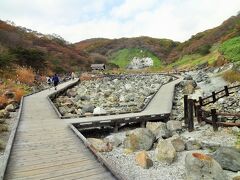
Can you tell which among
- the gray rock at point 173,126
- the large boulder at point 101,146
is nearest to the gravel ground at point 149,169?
the large boulder at point 101,146

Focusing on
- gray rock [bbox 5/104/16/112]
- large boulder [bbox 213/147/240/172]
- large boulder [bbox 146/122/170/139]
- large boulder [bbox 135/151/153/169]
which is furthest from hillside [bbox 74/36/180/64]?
large boulder [bbox 213/147/240/172]

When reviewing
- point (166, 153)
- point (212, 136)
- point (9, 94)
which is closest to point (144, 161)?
point (166, 153)

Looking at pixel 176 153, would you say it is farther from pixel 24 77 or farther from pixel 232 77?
pixel 24 77

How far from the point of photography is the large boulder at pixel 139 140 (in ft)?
42.7

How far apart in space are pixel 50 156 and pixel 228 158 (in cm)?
618

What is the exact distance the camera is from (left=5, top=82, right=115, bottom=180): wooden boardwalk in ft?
26.9

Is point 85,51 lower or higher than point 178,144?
higher

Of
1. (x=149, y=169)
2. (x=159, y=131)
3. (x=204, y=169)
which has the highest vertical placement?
(x=159, y=131)

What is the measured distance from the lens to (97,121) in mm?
15891

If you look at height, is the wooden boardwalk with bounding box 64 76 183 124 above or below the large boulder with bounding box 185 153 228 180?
above

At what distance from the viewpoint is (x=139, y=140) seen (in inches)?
516

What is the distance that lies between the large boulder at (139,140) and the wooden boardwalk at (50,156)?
2574 millimetres

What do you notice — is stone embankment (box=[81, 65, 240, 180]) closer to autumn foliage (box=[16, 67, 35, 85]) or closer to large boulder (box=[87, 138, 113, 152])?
large boulder (box=[87, 138, 113, 152])

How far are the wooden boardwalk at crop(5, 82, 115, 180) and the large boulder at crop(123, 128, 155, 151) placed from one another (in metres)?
2.57
